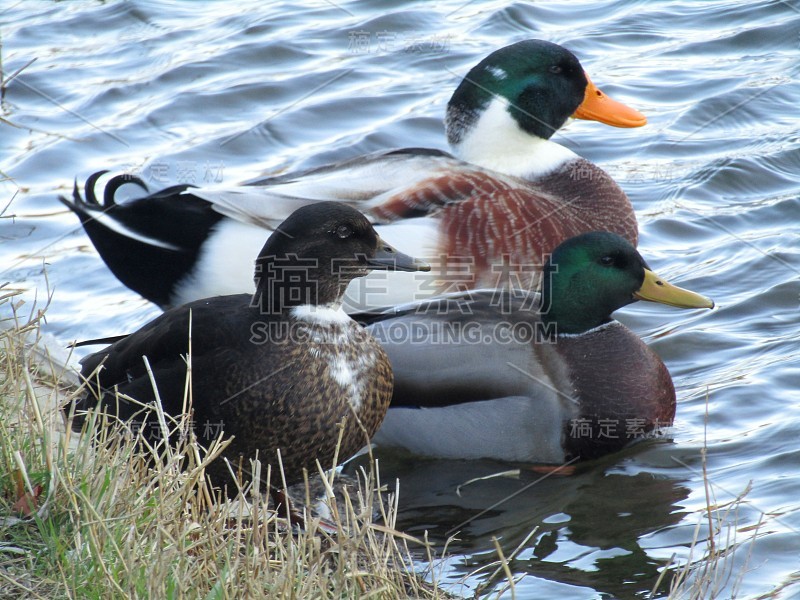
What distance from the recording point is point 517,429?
466 centimetres

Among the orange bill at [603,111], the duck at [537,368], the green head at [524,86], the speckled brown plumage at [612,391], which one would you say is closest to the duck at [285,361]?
the duck at [537,368]

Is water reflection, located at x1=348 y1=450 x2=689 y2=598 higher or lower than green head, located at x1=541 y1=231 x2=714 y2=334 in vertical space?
lower

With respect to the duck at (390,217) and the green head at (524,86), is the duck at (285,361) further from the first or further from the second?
the green head at (524,86)

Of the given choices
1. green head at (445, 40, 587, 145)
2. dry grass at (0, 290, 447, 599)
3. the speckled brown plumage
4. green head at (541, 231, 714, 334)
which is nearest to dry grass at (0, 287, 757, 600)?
dry grass at (0, 290, 447, 599)

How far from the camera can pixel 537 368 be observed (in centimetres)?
469

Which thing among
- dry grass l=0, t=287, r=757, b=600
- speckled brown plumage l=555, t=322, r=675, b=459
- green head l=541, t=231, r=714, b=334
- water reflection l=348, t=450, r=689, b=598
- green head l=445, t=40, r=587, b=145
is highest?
green head l=445, t=40, r=587, b=145

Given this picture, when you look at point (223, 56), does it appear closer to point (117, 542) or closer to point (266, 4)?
point (266, 4)

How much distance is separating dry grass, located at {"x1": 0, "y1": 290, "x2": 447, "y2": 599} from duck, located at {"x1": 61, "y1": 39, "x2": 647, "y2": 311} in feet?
7.43

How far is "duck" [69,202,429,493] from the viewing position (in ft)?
12.4

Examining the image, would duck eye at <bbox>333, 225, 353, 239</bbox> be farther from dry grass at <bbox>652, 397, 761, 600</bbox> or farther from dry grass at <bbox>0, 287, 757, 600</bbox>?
dry grass at <bbox>652, 397, 761, 600</bbox>

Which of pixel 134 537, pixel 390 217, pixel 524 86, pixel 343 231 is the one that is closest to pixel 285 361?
pixel 343 231

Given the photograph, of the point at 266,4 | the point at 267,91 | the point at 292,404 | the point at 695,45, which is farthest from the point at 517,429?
the point at 266,4

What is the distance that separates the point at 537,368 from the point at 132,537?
2.35m

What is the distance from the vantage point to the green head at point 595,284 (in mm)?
4898
